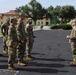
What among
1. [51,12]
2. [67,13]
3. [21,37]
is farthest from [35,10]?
[21,37]

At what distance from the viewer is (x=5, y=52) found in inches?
561

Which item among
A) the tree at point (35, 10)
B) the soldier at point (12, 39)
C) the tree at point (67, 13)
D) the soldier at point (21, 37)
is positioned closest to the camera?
the soldier at point (12, 39)

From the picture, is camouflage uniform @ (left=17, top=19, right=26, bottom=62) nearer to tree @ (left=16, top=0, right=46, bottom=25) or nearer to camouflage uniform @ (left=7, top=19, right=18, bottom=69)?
camouflage uniform @ (left=7, top=19, right=18, bottom=69)

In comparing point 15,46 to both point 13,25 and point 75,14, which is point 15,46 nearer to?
point 13,25

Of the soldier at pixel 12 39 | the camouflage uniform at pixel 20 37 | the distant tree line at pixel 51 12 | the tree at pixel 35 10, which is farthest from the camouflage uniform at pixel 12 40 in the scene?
the tree at pixel 35 10

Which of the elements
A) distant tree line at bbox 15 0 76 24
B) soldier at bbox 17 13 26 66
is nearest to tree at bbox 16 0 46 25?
distant tree line at bbox 15 0 76 24

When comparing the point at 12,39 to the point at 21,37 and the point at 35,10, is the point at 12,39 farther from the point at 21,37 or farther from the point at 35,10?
the point at 35,10

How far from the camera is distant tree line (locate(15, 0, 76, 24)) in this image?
4026 inches

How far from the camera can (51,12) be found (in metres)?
111

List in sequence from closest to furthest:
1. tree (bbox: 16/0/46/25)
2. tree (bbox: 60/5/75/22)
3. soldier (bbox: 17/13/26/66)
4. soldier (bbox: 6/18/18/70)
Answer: soldier (bbox: 6/18/18/70), soldier (bbox: 17/13/26/66), tree (bbox: 60/5/75/22), tree (bbox: 16/0/46/25)

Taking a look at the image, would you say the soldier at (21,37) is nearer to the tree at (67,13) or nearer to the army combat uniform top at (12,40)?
the army combat uniform top at (12,40)

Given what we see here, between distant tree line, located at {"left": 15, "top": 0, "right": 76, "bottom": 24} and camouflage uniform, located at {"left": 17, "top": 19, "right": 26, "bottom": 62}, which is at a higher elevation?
distant tree line, located at {"left": 15, "top": 0, "right": 76, "bottom": 24}

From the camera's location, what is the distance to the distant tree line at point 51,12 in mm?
102250

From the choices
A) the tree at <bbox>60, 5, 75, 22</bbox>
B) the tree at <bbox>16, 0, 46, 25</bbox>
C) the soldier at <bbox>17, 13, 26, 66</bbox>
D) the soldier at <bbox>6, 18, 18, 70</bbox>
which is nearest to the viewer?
the soldier at <bbox>6, 18, 18, 70</bbox>
